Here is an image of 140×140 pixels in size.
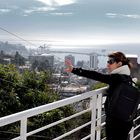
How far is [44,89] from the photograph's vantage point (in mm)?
17469

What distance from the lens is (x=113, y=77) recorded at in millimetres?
2963

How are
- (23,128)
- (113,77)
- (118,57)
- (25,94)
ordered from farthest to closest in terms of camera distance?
(25,94) < (118,57) < (113,77) < (23,128)

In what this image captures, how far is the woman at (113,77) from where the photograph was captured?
296 centimetres

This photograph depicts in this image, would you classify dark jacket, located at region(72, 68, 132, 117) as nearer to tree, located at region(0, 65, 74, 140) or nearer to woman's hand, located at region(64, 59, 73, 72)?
woman's hand, located at region(64, 59, 73, 72)

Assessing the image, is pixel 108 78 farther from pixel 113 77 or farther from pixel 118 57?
pixel 118 57

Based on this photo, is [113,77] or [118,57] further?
[118,57]

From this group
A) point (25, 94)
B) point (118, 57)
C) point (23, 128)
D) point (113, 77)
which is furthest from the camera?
point (25, 94)

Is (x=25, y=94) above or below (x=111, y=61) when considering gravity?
below

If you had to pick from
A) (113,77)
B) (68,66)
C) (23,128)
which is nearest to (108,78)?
(113,77)

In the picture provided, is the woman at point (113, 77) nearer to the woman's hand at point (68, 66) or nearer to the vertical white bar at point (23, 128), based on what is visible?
the woman's hand at point (68, 66)

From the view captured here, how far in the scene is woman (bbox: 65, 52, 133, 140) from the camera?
9.71 ft

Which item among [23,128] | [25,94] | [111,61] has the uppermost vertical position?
[111,61]

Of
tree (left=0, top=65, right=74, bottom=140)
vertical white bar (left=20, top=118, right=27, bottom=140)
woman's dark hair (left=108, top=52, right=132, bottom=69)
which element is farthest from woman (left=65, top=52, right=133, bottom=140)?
tree (left=0, top=65, right=74, bottom=140)

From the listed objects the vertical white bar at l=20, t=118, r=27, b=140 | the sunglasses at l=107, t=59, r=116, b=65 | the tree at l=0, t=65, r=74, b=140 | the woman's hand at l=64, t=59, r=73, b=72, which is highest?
the sunglasses at l=107, t=59, r=116, b=65
